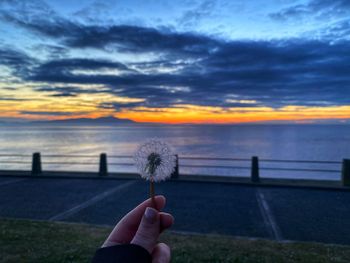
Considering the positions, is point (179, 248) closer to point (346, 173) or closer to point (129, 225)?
point (129, 225)

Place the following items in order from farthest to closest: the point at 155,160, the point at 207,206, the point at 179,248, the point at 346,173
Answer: the point at 346,173 → the point at 207,206 → the point at 179,248 → the point at 155,160

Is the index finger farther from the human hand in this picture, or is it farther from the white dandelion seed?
the white dandelion seed

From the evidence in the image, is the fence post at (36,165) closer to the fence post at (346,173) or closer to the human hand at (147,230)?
the fence post at (346,173)

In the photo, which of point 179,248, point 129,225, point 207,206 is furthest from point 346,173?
point 129,225

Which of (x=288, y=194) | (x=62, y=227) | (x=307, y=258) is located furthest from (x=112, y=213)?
(x=288, y=194)

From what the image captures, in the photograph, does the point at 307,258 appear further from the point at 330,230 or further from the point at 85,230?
the point at 85,230

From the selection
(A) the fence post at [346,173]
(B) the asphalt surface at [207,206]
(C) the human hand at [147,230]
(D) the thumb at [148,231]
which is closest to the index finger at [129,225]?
(C) the human hand at [147,230]

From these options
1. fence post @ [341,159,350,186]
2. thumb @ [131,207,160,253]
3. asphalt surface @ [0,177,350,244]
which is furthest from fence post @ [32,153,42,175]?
thumb @ [131,207,160,253]
